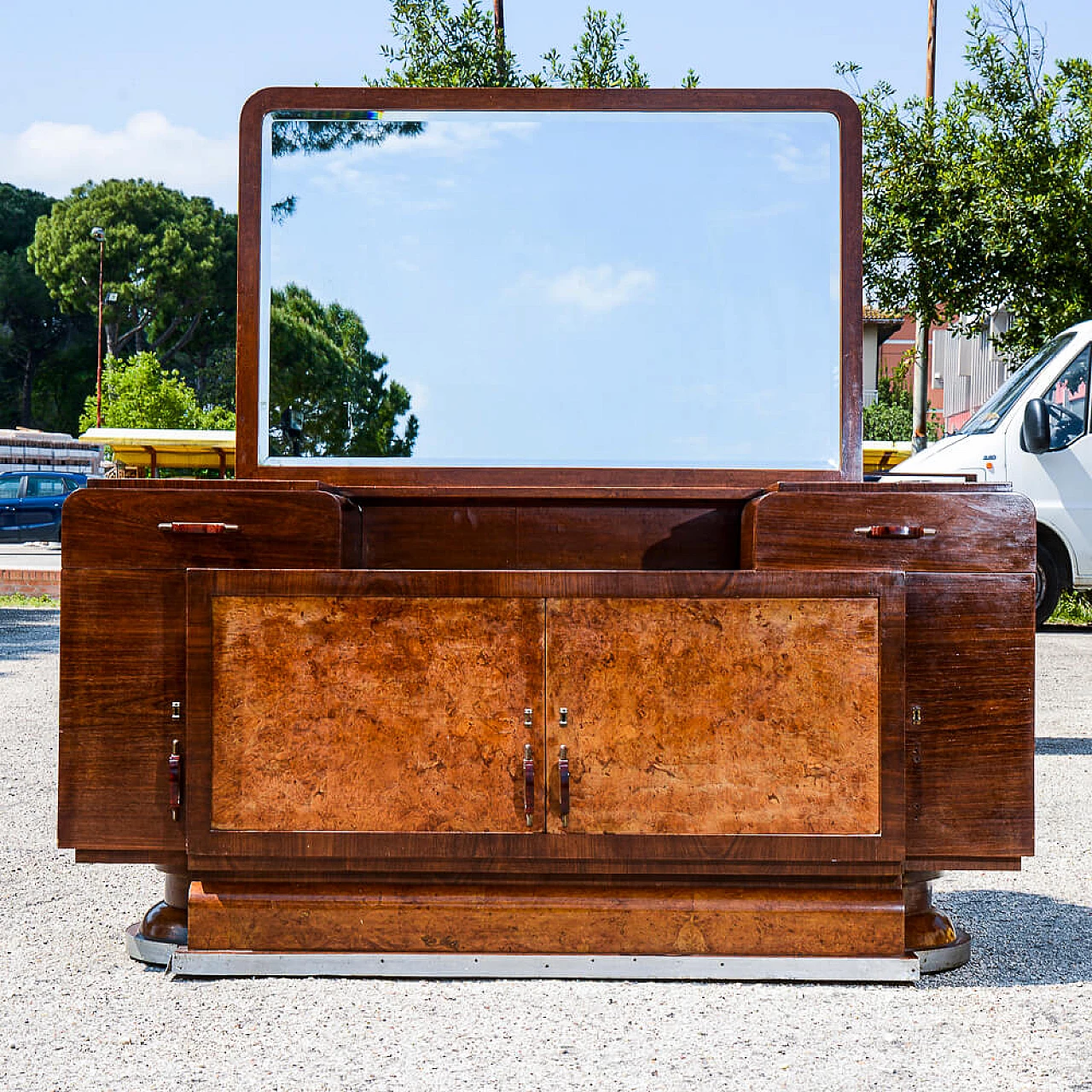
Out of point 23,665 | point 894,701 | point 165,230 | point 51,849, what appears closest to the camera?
point 894,701

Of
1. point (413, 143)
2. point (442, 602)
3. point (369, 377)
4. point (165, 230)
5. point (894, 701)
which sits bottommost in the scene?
point (894, 701)

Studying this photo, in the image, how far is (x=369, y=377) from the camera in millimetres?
3230

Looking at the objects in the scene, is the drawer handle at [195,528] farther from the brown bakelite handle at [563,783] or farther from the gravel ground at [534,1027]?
the gravel ground at [534,1027]

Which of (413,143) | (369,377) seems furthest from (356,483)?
(413,143)

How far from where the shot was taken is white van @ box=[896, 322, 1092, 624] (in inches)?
362

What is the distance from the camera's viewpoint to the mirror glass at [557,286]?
10.2ft

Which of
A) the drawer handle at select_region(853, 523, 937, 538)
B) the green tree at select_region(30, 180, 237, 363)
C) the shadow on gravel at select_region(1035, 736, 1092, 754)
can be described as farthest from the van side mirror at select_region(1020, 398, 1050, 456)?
the green tree at select_region(30, 180, 237, 363)

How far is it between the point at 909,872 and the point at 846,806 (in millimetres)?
261

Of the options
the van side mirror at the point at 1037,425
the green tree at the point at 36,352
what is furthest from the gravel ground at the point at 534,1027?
the green tree at the point at 36,352

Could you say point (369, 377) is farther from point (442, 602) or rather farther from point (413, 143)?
point (442, 602)

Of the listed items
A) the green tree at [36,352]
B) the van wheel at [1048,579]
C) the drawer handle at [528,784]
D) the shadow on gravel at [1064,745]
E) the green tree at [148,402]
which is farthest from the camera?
the green tree at [36,352]

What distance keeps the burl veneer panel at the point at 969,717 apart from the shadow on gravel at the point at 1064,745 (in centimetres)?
339

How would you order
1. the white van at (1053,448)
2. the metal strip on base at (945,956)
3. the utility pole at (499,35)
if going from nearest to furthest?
the metal strip on base at (945,956), the white van at (1053,448), the utility pole at (499,35)

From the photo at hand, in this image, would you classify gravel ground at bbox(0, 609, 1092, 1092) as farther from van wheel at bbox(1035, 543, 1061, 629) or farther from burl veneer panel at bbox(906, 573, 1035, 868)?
van wheel at bbox(1035, 543, 1061, 629)
